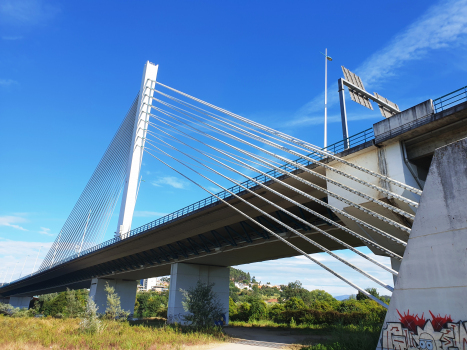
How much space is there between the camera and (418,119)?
14023mm

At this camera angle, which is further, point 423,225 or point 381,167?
point 381,167

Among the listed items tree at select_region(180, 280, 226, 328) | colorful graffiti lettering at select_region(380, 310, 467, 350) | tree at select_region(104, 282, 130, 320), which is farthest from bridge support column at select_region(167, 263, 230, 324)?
colorful graffiti lettering at select_region(380, 310, 467, 350)

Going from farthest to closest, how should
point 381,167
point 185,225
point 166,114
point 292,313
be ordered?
point 292,313, point 185,225, point 166,114, point 381,167

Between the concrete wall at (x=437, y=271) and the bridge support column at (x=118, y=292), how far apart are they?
55.2 metres

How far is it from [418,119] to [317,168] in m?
6.08

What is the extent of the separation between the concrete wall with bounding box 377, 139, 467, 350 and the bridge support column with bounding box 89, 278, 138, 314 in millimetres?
55186

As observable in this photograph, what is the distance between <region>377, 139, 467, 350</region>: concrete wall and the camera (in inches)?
316

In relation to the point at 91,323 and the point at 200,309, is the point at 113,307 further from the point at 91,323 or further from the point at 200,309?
the point at 200,309

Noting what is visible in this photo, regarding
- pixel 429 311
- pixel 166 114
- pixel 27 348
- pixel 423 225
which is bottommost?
pixel 27 348

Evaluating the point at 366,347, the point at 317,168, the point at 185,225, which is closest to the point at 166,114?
the point at 185,225

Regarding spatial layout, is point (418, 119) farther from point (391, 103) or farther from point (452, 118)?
point (391, 103)

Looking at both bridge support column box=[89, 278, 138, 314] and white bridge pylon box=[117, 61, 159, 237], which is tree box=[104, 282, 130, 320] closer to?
white bridge pylon box=[117, 61, 159, 237]

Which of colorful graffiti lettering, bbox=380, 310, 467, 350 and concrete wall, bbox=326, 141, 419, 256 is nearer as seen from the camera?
colorful graffiti lettering, bbox=380, 310, 467, 350

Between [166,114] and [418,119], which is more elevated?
[166,114]
